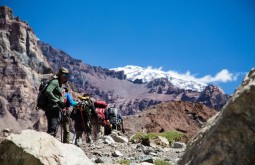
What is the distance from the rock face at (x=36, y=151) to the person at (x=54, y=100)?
3840 mm

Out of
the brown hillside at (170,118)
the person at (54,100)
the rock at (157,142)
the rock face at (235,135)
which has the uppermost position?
the brown hillside at (170,118)

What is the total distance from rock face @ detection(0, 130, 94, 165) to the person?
384cm

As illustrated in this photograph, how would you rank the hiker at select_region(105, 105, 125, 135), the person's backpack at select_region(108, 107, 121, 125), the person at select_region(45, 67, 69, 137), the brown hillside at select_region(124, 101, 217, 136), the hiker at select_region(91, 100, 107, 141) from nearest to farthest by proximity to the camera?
the person at select_region(45, 67, 69, 137) < the hiker at select_region(91, 100, 107, 141) < the hiker at select_region(105, 105, 125, 135) < the person's backpack at select_region(108, 107, 121, 125) < the brown hillside at select_region(124, 101, 217, 136)

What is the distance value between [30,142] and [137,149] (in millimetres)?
7806

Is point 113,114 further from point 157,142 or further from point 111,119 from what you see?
point 157,142

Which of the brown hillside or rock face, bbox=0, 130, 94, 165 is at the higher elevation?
the brown hillside

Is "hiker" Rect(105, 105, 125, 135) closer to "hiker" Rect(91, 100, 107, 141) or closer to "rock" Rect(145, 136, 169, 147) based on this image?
"hiker" Rect(91, 100, 107, 141)

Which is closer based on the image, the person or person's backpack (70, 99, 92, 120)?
the person

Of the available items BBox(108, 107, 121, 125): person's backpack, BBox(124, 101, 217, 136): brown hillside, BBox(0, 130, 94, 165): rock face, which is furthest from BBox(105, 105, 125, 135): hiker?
BBox(0, 130, 94, 165): rock face

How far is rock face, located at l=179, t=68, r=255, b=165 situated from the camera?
11.7 ft

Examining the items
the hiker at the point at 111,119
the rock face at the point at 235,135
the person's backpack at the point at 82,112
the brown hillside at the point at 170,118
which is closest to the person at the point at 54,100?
the person's backpack at the point at 82,112

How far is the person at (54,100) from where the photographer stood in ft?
34.3

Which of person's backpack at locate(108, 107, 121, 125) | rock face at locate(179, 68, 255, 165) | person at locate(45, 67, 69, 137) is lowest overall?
rock face at locate(179, 68, 255, 165)

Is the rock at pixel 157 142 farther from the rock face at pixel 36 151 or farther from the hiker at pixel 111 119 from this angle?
the rock face at pixel 36 151
